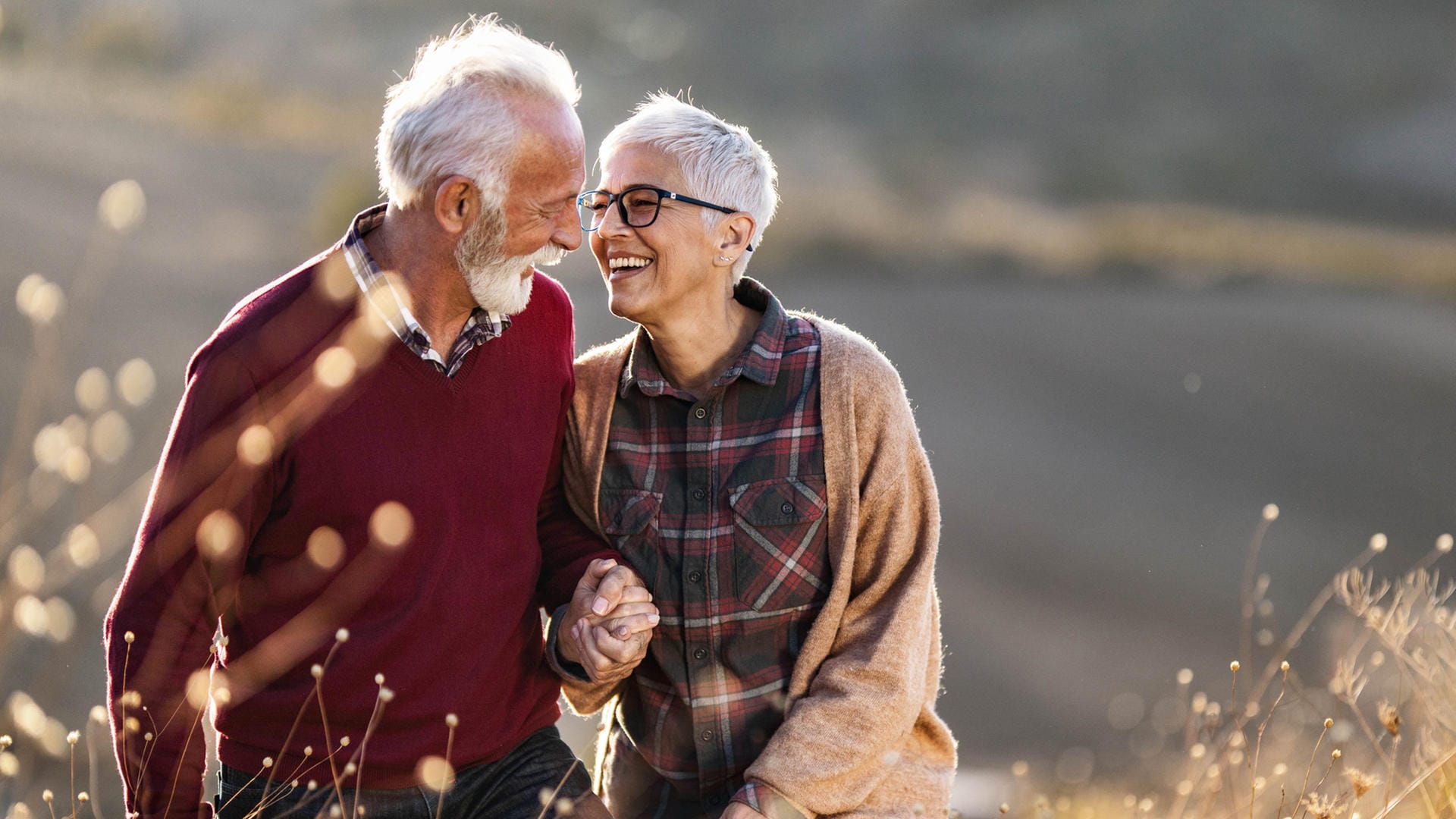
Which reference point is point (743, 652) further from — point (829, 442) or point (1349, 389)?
point (1349, 389)

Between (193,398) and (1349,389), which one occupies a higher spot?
(193,398)

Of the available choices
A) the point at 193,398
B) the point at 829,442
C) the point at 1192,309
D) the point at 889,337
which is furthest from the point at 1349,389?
the point at 193,398

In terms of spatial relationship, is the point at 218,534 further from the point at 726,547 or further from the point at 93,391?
the point at 726,547

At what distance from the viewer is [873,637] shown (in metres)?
2.59

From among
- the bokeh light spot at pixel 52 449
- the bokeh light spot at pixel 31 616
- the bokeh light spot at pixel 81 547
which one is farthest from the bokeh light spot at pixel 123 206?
the bokeh light spot at pixel 31 616

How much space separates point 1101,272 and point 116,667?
54.7ft

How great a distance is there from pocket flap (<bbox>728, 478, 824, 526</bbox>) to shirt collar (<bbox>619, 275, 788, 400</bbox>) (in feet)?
0.69

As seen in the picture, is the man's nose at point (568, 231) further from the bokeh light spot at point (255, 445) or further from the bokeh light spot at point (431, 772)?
the bokeh light spot at point (431, 772)

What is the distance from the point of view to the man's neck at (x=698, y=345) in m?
2.71

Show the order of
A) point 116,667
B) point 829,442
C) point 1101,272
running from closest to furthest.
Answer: point 116,667 → point 829,442 → point 1101,272

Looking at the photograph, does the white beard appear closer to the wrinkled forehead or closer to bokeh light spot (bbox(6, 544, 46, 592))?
the wrinkled forehead

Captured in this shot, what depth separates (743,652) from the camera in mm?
Answer: 2623

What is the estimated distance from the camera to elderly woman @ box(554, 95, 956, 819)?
2.59 m

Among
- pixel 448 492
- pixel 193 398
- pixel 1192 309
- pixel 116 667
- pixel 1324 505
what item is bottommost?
pixel 1324 505
